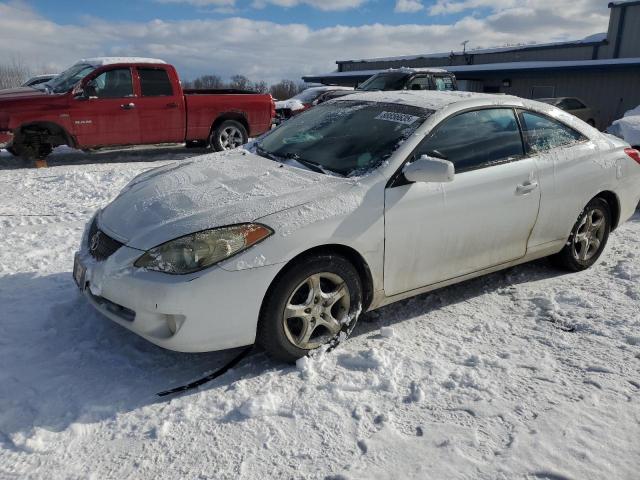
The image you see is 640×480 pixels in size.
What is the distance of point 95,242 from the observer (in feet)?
11.0

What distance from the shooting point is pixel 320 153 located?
382 centimetres

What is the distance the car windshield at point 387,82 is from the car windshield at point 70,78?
689 cm

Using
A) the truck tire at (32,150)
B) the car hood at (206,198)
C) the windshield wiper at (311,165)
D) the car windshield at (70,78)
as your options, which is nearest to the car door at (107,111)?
the car windshield at (70,78)

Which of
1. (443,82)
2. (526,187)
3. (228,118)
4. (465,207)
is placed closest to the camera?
(465,207)

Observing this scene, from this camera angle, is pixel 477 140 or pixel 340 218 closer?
pixel 340 218

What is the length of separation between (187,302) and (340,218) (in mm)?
1010

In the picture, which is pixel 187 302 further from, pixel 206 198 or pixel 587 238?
pixel 587 238

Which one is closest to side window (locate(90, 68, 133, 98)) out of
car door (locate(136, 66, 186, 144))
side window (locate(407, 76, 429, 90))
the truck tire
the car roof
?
car door (locate(136, 66, 186, 144))

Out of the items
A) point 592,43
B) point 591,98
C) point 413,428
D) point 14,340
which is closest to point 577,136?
point 413,428

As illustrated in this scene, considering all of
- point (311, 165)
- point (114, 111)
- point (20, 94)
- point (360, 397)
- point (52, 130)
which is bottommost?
point (360, 397)

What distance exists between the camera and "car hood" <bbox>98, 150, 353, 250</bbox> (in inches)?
117

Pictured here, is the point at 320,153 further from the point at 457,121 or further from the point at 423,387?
the point at 423,387


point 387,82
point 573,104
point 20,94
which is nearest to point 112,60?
point 20,94

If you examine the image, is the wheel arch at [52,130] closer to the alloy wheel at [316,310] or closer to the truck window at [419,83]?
the alloy wheel at [316,310]
